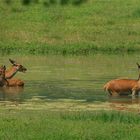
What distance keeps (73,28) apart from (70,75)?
1467 centimetres

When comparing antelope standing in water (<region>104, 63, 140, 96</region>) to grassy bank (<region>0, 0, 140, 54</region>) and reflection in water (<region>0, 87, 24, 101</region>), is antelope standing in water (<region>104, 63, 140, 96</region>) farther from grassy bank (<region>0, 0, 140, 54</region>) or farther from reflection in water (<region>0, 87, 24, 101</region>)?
grassy bank (<region>0, 0, 140, 54</region>)

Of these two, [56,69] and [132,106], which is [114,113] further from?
[56,69]

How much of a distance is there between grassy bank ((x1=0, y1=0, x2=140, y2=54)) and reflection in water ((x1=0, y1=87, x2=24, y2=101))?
12.4 metres

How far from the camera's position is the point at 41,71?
2652 centimetres

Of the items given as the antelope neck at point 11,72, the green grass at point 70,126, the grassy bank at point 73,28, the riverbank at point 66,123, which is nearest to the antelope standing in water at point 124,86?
the riverbank at point 66,123

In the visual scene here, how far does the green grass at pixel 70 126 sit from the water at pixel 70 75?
11.5 ft

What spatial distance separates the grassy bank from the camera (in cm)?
3591

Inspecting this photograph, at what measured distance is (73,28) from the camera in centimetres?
3991

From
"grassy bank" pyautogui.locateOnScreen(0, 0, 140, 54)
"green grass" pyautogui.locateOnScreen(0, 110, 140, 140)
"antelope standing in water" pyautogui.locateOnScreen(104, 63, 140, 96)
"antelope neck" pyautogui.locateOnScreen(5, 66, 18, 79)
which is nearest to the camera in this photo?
"green grass" pyautogui.locateOnScreen(0, 110, 140, 140)

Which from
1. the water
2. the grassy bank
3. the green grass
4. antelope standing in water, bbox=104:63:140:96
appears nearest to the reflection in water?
the water

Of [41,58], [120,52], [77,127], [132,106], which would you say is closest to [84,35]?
[120,52]

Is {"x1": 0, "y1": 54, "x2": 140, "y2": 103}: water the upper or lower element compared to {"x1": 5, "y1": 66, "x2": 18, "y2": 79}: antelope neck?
lower

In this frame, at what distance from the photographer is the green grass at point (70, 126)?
1328 cm

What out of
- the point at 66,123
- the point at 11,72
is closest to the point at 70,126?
the point at 66,123
